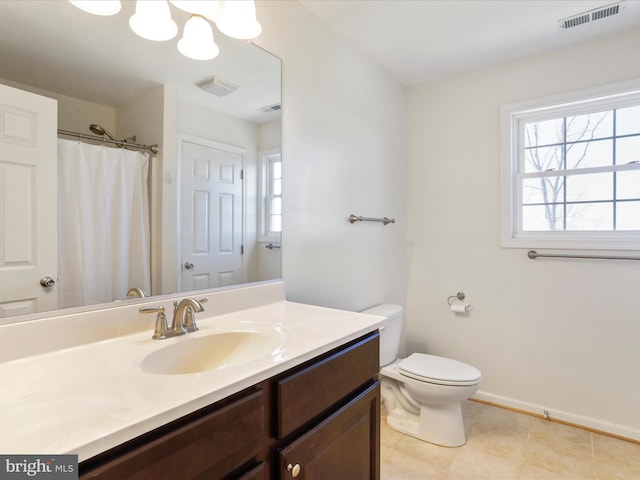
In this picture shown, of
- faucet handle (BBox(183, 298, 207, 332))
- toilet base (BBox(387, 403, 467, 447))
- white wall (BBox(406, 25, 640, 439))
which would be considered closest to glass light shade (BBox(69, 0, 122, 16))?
faucet handle (BBox(183, 298, 207, 332))

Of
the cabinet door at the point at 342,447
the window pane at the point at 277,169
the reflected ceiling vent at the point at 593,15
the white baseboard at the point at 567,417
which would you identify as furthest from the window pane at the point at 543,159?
the cabinet door at the point at 342,447

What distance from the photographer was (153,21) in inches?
45.9

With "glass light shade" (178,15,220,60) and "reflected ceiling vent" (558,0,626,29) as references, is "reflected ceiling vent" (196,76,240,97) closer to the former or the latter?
"glass light shade" (178,15,220,60)

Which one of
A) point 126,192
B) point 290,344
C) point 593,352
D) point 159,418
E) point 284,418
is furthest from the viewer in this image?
point 593,352

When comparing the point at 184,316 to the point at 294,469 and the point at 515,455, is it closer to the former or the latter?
the point at 294,469

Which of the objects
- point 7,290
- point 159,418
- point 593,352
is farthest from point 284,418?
point 593,352

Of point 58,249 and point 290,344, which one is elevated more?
point 58,249

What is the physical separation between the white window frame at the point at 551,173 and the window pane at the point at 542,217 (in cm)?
4

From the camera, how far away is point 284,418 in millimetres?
849

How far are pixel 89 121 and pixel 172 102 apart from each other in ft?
1.02

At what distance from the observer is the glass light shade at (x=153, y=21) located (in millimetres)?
1135

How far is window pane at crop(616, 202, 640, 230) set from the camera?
2002 mm

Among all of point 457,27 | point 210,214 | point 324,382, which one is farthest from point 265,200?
point 457,27

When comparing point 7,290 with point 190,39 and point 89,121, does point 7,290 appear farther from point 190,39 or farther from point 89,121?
point 190,39
